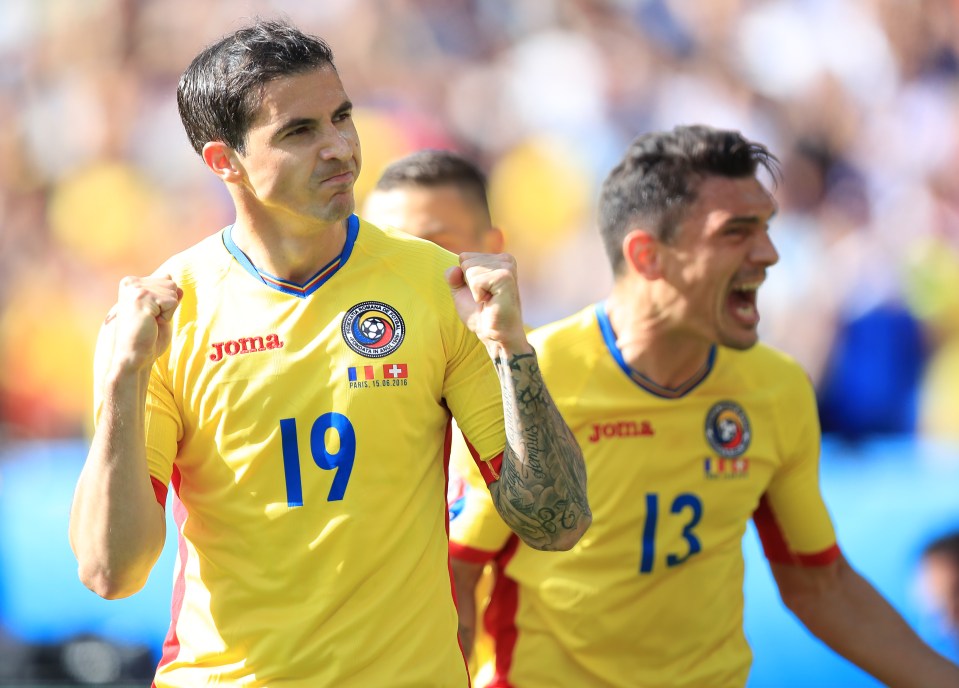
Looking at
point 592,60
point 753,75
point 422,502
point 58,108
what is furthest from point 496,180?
point 422,502

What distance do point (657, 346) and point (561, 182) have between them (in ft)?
→ 14.2

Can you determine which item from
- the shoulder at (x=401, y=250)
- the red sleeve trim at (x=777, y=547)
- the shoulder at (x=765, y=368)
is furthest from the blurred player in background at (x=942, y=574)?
the shoulder at (x=401, y=250)

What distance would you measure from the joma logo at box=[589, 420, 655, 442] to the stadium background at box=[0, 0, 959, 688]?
3.23 metres

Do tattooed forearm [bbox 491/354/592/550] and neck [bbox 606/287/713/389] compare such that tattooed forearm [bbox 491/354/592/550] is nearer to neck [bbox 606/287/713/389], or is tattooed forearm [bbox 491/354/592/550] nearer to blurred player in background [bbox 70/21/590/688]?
blurred player in background [bbox 70/21/590/688]

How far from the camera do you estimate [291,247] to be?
9.66 ft

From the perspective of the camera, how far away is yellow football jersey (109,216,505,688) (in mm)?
2816

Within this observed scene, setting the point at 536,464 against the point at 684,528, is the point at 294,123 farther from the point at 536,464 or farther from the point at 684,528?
the point at 684,528

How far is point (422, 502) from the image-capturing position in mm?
2906

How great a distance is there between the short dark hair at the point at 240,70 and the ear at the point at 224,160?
2 centimetres

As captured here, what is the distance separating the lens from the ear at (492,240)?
4.46 meters

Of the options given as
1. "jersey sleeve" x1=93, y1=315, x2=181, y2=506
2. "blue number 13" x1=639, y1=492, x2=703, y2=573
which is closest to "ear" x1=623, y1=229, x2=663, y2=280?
"blue number 13" x1=639, y1=492, x2=703, y2=573

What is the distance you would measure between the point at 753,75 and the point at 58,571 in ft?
16.3

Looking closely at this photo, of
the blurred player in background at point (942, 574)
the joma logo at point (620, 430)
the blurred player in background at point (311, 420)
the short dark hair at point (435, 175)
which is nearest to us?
the blurred player in background at point (311, 420)

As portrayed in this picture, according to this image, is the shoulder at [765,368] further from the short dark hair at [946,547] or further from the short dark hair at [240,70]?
the short dark hair at [946,547]
